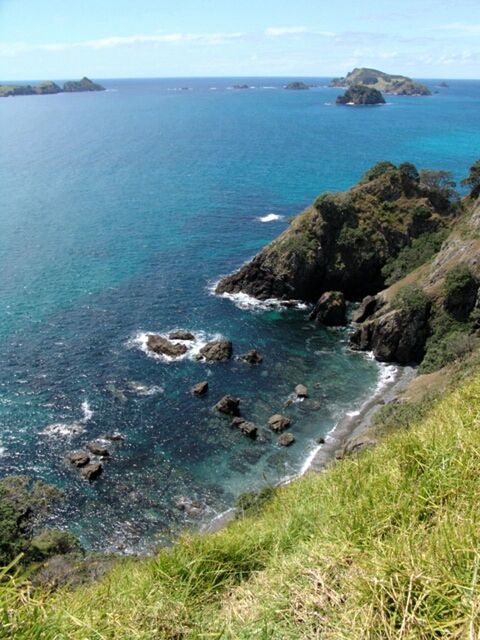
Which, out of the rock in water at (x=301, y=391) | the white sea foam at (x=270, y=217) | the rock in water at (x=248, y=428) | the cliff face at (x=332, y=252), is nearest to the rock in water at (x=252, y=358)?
the rock in water at (x=301, y=391)

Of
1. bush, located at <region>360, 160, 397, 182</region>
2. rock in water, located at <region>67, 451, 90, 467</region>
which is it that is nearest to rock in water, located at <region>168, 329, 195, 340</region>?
rock in water, located at <region>67, 451, 90, 467</region>

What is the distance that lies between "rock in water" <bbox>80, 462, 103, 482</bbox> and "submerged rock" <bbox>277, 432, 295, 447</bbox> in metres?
14.0

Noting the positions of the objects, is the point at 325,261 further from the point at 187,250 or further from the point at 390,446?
the point at 390,446

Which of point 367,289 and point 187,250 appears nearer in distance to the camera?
point 367,289

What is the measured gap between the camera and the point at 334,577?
24.3 ft

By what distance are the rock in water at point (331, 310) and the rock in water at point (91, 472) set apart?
31552 mm

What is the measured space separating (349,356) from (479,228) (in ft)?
64.5

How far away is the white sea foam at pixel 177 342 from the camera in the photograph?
51.8 m

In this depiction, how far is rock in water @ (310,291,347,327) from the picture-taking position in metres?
58.9

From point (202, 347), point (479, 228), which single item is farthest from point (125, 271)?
point (479, 228)

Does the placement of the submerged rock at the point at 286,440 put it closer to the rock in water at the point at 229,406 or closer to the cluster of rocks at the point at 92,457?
the rock in water at the point at 229,406

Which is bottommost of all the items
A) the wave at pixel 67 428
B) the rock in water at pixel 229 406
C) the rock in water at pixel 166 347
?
the wave at pixel 67 428

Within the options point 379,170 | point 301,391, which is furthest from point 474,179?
point 301,391

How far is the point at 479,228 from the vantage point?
179 feet
